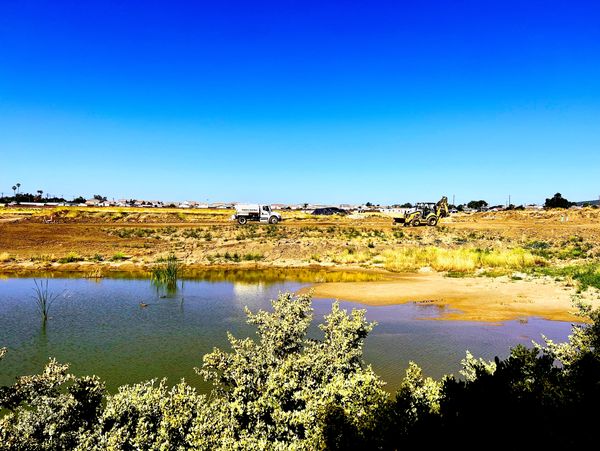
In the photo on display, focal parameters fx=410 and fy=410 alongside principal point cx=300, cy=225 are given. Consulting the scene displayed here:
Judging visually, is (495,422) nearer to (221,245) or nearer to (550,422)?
(550,422)

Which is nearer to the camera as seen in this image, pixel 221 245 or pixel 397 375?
pixel 397 375

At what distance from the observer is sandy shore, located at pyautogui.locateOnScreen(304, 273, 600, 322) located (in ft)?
57.5

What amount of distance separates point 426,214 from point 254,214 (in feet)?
73.9

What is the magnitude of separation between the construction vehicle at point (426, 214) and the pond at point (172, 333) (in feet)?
114

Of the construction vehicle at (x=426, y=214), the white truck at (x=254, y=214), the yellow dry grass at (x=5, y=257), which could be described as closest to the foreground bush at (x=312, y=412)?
the yellow dry grass at (x=5, y=257)

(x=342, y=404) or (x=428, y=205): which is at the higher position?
(x=428, y=205)

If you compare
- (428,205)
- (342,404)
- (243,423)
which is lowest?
(243,423)

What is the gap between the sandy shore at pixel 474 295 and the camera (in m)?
17.5

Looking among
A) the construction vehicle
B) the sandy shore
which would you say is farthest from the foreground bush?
the construction vehicle

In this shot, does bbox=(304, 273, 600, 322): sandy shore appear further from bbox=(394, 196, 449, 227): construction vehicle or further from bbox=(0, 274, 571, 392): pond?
bbox=(394, 196, 449, 227): construction vehicle

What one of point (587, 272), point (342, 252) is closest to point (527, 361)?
point (587, 272)

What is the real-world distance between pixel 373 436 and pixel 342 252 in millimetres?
30330

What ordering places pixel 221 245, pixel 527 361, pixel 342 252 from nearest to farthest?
1. pixel 527 361
2. pixel 342 252
3. pixel 221 245

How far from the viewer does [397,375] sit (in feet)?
35.0
